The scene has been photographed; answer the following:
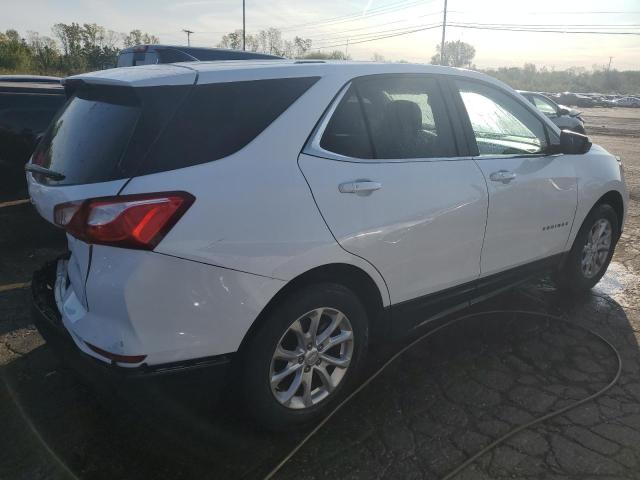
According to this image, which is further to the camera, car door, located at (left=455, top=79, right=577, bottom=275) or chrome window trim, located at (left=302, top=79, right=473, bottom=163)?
car door, located at (left=455, top=79, right=577, bottom=275)

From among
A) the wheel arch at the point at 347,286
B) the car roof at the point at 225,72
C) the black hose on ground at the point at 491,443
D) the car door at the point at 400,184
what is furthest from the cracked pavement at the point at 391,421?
the car roof at the point at 225,72

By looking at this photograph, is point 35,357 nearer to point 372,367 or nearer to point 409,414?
point 372,367

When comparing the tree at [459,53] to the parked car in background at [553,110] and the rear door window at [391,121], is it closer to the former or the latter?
the parked car in background at [553,110]

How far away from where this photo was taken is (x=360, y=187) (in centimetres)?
253

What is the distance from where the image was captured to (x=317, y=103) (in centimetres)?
252

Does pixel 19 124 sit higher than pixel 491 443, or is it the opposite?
pixel 19 124

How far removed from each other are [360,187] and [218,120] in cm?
74

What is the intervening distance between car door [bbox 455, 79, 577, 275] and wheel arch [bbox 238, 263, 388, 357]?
2.92 ft

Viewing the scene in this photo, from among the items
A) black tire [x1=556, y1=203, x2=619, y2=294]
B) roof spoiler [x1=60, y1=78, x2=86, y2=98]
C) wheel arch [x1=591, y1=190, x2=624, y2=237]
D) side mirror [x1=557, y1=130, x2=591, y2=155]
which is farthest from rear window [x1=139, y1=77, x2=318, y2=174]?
wheel arch [x1=591, y1=190, x2=624, y2=237]

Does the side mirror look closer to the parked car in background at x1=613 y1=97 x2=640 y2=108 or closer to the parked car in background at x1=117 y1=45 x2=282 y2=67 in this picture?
the parked car in background at x1=117 y1=45 x2=282 y2=67

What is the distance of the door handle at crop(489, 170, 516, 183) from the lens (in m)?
3.22

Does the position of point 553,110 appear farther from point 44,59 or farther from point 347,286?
point 44,59

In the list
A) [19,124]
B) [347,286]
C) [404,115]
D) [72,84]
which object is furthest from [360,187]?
[19,124]

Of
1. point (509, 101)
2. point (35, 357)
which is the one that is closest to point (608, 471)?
point (509, 101)
